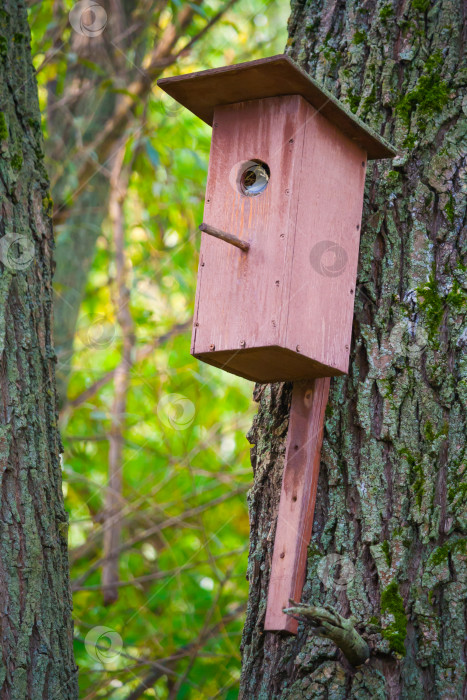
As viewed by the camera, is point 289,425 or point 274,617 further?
point 289,425

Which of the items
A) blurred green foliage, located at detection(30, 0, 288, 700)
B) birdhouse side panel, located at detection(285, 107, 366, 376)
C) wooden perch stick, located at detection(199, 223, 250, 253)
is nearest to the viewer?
wooden perch stick, located at detection(199, 223, 250, 253)

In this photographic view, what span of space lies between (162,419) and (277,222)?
3258mm

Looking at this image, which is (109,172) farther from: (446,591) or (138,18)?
(446,591)

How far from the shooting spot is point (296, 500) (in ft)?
6.36

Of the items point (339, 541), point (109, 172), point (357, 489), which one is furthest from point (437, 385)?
point (109, 172)

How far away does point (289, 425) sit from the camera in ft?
6.65

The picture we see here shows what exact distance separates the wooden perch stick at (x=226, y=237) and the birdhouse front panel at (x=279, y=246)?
2 centimetres

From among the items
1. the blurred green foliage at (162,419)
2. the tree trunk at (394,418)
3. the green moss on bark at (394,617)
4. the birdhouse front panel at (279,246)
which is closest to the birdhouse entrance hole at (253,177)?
the birdhouse front panel at (279,246)

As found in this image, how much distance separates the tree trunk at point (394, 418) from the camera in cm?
178

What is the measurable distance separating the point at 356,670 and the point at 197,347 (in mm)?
779

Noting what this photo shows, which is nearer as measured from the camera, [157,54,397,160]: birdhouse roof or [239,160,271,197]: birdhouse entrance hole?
[157,54,397,160]: birdhouse roof

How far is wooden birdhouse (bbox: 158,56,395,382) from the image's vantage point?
1820 millimetres

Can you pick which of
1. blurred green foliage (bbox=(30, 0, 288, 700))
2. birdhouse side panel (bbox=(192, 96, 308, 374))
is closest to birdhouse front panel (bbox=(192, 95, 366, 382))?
birdhouse side panel (bbox=(192, 96, 308, 374))

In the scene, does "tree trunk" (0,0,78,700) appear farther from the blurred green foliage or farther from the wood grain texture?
the blurred green foliage
